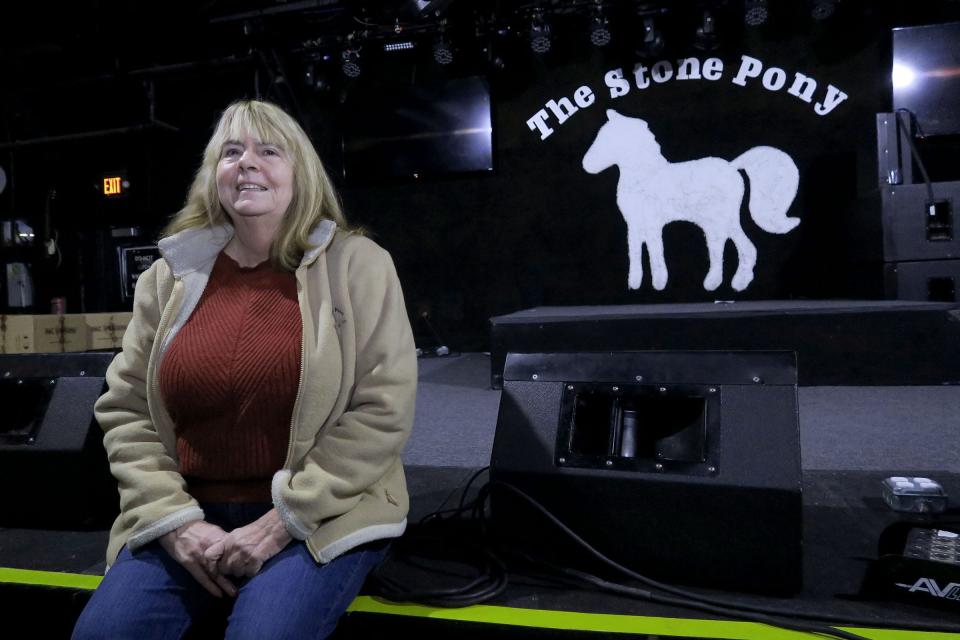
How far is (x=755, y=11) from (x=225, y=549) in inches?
194

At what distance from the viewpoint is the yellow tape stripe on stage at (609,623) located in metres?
1.01

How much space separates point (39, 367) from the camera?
1.69 m

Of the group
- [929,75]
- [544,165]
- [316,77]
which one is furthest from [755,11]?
[316,77]

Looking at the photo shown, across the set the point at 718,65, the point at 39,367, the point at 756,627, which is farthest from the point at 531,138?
the point at 756,627

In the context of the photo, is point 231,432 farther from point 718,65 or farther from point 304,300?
point 718,65

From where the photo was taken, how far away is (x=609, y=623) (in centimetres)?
106

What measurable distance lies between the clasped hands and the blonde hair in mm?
517

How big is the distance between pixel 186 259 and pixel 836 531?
1586mm

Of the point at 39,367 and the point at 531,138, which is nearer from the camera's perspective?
the point at 39,367

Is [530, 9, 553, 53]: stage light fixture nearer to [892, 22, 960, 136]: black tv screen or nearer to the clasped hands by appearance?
[892, 22, 960, 136]: black tv screen

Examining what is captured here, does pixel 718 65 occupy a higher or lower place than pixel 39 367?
higher

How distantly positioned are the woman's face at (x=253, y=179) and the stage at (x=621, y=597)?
802 millimetres

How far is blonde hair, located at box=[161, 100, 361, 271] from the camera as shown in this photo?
128 centimetres

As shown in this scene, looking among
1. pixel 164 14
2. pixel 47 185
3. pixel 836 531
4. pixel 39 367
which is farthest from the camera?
pixel 47 185
